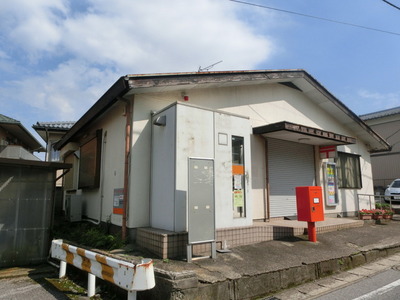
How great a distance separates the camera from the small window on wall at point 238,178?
6.87 m

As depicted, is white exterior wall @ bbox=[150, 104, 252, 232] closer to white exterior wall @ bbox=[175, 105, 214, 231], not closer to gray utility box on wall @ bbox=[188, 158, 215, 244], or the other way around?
white exterior wall @ bbox=[175, 105, 214, 231]

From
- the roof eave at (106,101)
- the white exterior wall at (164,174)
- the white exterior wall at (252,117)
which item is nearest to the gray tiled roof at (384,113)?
the white exterior wall at (252,117)

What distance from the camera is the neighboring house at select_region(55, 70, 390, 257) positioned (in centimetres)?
595

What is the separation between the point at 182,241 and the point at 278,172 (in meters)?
5.35

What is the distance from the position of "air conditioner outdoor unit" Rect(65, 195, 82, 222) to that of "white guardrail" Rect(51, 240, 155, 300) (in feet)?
15.4

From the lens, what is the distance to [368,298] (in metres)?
4.43

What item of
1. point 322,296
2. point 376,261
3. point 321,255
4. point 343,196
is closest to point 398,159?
point 343,196

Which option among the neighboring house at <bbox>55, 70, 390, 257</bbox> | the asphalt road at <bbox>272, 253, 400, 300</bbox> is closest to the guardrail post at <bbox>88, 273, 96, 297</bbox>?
the neighboring house at <bbox>55, 70, 390, 257</bbox>

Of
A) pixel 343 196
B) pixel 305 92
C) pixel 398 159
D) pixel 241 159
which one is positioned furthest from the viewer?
pixel 398 159

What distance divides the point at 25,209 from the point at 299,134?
799 centimetres

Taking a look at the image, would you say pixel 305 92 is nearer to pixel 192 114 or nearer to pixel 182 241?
pixel 192 114

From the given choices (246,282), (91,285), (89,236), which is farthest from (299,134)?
(91,285)

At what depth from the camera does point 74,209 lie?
10023 mm

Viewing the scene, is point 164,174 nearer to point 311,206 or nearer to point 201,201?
point 201,201
